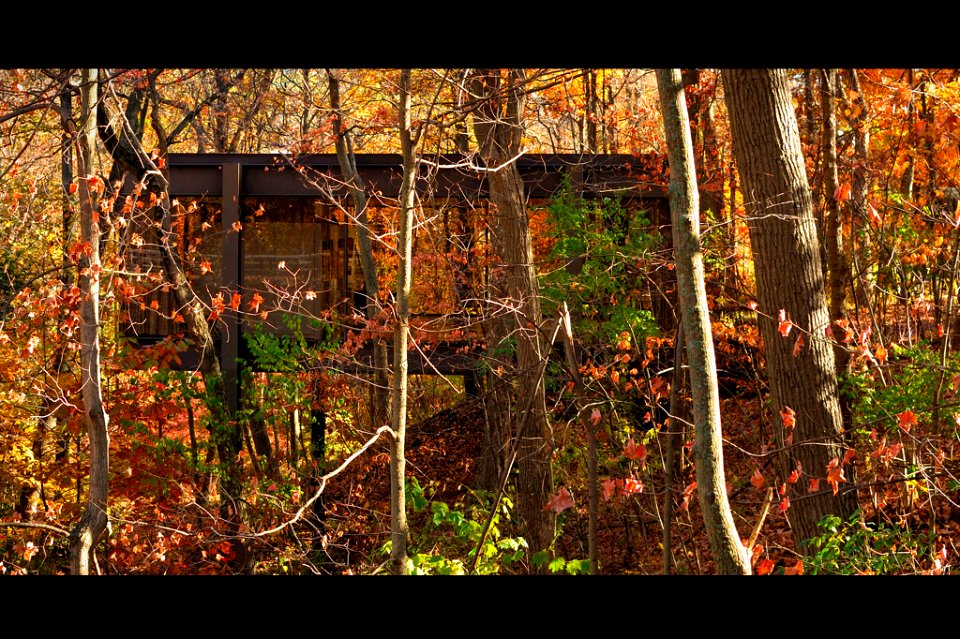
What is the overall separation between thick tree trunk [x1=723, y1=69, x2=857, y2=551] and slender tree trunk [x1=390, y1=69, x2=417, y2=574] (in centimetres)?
261

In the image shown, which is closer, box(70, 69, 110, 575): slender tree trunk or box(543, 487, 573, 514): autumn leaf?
box(543, 487, 573, 514): autumn leaf

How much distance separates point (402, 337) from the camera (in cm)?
476

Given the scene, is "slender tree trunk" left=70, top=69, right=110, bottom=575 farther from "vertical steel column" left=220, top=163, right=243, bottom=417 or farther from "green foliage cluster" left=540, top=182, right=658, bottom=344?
"vertical steel column" left=220, top=163, right=243, bottom=417

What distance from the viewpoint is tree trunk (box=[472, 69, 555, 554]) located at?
778 centimetres

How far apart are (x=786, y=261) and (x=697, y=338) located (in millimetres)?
3214

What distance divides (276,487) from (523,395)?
10.6 feet

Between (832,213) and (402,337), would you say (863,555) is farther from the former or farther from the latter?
(832,213)

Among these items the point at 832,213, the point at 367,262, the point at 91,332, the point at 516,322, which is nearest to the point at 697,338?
the point at 91,332

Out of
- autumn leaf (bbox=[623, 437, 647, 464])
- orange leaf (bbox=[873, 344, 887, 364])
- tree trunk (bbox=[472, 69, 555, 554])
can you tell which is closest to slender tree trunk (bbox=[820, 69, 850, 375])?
orange leaf (bbox=[873, 344, 887, 364])

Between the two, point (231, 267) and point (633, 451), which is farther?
point (231, 267)

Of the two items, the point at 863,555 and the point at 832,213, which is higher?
the point at 832,213

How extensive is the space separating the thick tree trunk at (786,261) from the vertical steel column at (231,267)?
22.1ft
